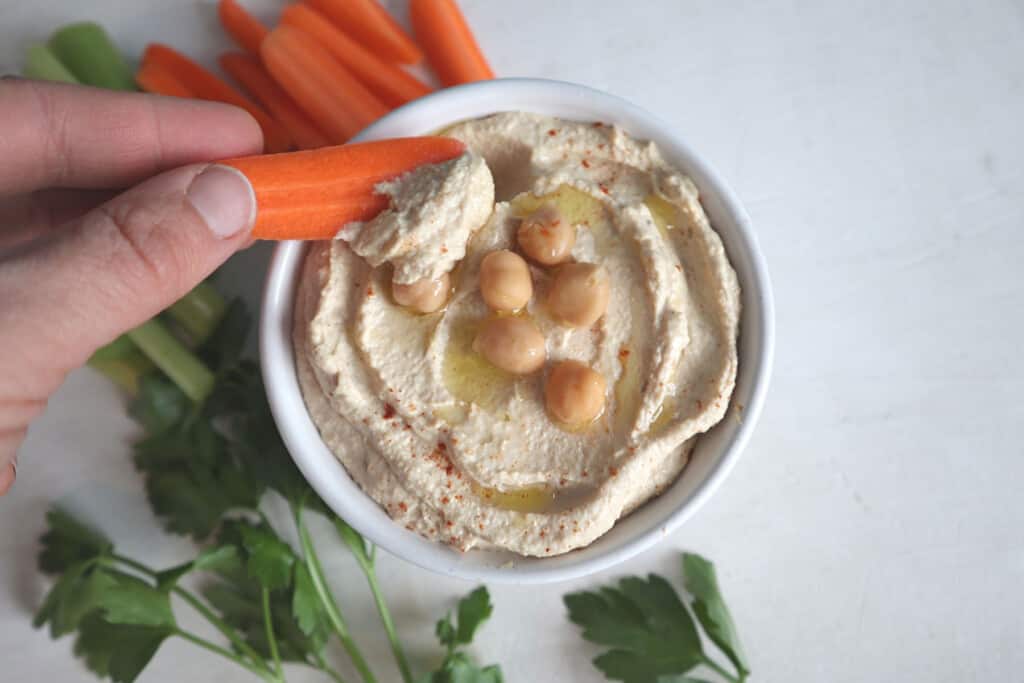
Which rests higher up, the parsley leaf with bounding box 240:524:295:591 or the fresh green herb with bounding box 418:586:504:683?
the parsley leaf with bounding box 240:524:295:591

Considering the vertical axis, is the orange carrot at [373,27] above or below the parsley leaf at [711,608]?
above

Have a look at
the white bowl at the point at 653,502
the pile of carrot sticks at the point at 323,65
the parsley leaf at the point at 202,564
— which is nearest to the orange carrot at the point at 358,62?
the pile of carrot sticks at the point at 323,65

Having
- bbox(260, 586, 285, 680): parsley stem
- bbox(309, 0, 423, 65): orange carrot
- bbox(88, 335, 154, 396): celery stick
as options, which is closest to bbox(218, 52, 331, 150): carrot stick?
bbox(309, 0, 423, 65): orange carrot

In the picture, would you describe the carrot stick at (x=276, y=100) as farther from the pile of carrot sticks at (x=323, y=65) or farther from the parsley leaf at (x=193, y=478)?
the parsley leaf at (x=193, y=478)

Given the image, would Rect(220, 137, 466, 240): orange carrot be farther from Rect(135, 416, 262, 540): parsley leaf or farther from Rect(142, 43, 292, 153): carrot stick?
Rect(135, 416, 262, 540): parsley leaf

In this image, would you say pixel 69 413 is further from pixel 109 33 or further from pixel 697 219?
pixel 697 219

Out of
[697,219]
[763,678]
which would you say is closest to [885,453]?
[763,678]
